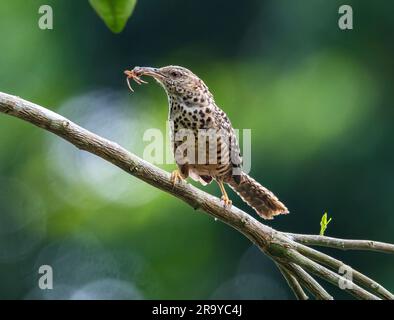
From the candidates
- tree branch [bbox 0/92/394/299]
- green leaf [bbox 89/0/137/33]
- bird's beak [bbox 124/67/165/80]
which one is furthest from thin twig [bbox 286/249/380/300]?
green leaf [bbox 89/0/137/33]

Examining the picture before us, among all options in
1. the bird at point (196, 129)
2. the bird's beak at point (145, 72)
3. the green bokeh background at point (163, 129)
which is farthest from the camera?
the green bokeh background at point (163, 129)

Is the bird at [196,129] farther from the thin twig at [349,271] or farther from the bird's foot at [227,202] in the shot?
the thin twig at [349,271]

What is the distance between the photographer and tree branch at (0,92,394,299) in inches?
91.2

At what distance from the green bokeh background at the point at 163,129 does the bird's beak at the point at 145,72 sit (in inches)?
112

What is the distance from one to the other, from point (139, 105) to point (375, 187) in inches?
84.0

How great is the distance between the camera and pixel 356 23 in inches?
317

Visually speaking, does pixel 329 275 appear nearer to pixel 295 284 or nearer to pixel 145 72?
pixel 295 284

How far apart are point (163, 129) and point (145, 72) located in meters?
3.08

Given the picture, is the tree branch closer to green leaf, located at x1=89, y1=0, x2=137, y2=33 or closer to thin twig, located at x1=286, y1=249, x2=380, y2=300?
thin twig, located at x1=286, y1=249, x2=380, y2=300

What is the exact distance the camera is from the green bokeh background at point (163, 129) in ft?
21.9

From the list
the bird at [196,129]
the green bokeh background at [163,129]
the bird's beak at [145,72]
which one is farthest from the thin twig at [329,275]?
the green bokeh background at [163,129]

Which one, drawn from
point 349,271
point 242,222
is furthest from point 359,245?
point 242,222

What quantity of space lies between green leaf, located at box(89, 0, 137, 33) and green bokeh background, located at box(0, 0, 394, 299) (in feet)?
15.9

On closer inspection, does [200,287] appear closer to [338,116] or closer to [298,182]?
[298,182]
